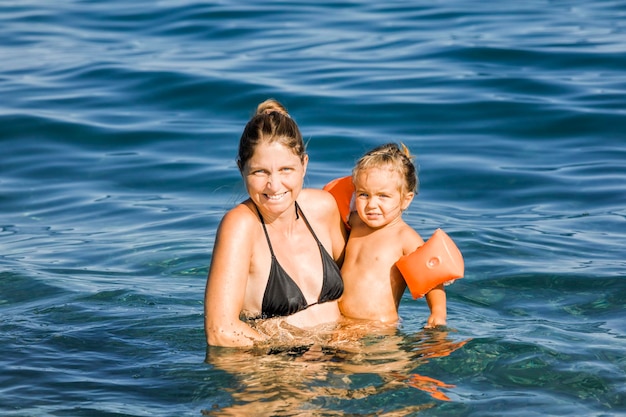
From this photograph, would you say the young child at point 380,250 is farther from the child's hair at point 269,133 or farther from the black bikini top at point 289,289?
the child's hair at point 269,133

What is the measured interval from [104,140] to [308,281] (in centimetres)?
715

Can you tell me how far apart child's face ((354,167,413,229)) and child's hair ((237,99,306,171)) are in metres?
0.48

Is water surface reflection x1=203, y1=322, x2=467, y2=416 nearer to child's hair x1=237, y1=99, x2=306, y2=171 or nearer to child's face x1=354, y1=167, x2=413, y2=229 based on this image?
child's face x1=354, y1=167, x2=413, y2=229

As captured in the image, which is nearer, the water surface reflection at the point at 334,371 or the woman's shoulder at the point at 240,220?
the water surface reflection at the point at 334,371

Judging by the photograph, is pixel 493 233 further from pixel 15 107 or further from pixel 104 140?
pixel 15 107

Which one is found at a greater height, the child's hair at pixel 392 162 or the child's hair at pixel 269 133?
the child's hair at pixel 269 133

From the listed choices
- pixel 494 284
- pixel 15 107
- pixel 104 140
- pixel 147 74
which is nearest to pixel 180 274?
pixel 494 284

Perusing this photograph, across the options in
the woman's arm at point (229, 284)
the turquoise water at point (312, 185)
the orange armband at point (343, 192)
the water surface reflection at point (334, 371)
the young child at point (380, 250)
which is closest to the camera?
the water surface reflection at point (334, 371)

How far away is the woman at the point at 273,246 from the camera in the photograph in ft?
19.3

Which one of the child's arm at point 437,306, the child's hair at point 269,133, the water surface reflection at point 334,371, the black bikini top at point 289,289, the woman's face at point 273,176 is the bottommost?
the water surface reflection at point 334,371

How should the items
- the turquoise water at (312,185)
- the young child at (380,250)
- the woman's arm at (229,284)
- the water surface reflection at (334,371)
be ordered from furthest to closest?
the young child at (380,250) < the turquoise water at (312,185) < the woman's arm at (229,284) < the water surface reflection at (334,371)

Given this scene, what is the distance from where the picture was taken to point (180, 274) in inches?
344

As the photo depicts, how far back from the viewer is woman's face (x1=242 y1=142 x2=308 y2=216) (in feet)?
19.4

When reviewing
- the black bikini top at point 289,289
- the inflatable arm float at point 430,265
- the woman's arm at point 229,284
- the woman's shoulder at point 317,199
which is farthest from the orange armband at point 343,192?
the woman's arm at point 229,284
